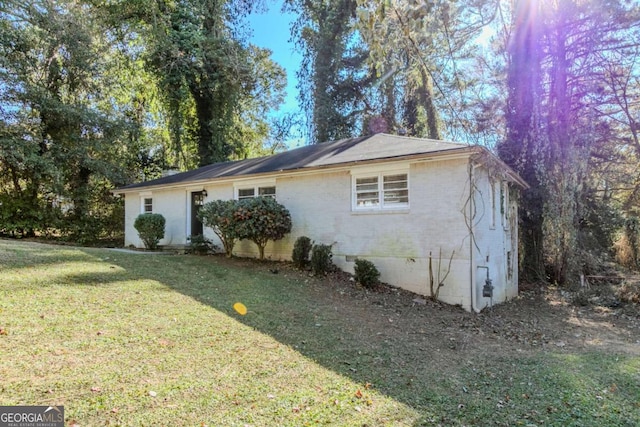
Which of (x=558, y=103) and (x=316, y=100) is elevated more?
(x=316, y=100)

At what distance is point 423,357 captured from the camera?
520cm

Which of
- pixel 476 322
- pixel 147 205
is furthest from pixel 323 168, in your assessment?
pixel 147 205

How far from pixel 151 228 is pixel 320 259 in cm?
714

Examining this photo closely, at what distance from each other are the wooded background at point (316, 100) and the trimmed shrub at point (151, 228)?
17.9 ft

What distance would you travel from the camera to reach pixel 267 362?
4395 mm

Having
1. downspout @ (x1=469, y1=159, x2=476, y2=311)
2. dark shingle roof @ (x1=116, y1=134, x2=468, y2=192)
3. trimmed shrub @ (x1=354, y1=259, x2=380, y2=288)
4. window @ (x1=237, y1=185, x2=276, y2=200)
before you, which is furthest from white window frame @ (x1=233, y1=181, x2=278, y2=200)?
downspout @ (x1=469, y1=159, x2=476, y2=311)

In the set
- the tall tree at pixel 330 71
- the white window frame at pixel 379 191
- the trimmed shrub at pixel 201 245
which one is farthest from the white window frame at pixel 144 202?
the white window frame at pixel 379 191

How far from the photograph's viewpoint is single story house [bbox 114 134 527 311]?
8.41m

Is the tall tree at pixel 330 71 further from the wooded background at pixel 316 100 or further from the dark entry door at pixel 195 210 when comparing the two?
the dark entry door at pixel 195 210

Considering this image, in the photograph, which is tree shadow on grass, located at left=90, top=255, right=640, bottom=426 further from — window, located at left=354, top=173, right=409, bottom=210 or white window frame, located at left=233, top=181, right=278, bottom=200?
white window frame, located at left=233, top=181, right=278, bottom=200

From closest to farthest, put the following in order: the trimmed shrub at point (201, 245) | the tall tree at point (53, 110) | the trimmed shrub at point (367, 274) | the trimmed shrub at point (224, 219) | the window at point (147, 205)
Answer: the trimmed shrub at point (367, 274) < the trimmed shrub at point (224, 219) < the trimmed shrub at point (201, 245) < the window at point (147, 205) < the tall tree at point (53, 110)

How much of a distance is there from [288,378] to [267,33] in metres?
22.5

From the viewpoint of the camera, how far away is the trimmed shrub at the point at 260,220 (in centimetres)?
1023

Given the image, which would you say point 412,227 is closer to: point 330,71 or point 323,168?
point 323,168
